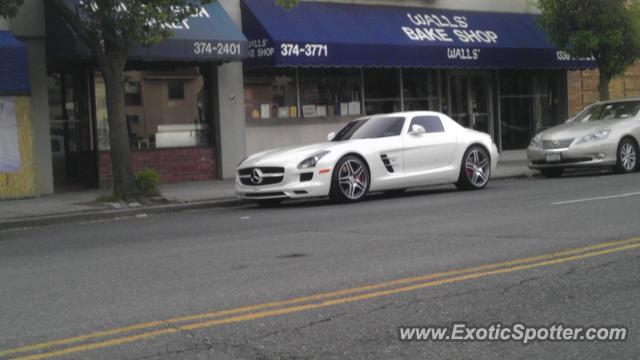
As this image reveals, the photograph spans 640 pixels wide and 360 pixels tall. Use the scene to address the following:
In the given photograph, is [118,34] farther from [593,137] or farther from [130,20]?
[593,137]

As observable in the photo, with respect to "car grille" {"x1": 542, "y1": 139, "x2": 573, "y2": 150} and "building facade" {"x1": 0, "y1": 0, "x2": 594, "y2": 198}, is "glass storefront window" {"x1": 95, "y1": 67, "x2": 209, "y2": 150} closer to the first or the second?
"building facade" {"x1": 0, "y1": 0, "x2": 594, "y2": 198}

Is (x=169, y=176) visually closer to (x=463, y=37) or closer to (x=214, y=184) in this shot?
(x=214, y=184)

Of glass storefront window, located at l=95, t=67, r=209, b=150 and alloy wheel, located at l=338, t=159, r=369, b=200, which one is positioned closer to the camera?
alloy wheel, located at l=338, t=159, r=369, b=200

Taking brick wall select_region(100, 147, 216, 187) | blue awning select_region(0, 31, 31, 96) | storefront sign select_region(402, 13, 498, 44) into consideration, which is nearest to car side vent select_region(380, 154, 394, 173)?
brick wall select_region(100, 147, 216, 187)

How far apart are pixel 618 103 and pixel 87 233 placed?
12173 millimetres

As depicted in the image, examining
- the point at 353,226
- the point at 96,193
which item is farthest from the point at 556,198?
the point at 96,193

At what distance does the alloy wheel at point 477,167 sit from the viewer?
1555 cm

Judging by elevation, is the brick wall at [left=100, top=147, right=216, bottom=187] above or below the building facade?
below

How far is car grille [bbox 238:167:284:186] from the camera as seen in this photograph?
13656mm

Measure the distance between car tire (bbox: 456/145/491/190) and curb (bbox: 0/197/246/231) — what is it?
3.88m

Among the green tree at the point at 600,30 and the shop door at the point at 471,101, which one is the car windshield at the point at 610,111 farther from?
the shop door at the point at 471,101

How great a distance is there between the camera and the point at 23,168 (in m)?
16.7

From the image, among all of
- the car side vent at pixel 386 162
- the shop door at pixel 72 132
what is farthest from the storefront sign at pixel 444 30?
the shop door at pixel 72 132

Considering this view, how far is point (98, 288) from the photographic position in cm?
727
